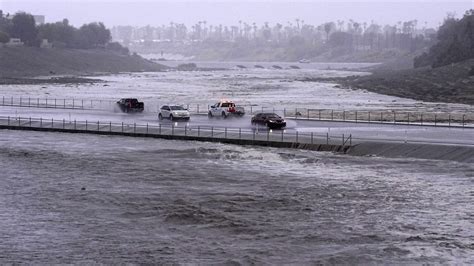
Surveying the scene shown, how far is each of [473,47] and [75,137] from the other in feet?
377

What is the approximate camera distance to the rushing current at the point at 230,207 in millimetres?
27312

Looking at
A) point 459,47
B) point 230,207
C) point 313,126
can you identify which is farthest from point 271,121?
point 459,47

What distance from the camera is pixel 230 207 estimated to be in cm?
3419

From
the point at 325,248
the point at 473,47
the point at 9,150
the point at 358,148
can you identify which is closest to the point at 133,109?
the point at 9,150

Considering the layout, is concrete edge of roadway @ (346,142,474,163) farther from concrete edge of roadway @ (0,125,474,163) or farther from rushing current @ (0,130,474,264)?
rushing current @ (0,130,474,264)

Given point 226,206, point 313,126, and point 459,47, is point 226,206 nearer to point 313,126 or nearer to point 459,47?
point 313,126

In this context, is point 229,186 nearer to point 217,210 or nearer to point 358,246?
point 217,210

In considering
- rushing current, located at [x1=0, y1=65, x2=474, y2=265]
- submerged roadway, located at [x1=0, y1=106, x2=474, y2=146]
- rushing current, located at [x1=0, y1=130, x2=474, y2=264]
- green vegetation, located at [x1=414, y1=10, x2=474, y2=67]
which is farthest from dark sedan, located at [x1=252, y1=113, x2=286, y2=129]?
green vegetation, located at [x1=414, y1=10, x2=474, y2=67]

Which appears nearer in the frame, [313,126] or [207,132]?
[207,132]

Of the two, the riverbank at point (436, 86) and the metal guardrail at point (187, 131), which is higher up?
the riverbank at point (436, 86)

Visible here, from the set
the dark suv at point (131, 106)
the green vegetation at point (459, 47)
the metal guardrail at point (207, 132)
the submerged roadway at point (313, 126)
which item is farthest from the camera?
the green vegetation at point (459, 47)

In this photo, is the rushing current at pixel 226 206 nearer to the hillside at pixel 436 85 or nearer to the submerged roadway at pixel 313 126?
the submerged roadway at pixel 313 126

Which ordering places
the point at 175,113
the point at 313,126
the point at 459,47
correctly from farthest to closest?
the point at 459,47 < the point at 175,113 < the point at 313,126

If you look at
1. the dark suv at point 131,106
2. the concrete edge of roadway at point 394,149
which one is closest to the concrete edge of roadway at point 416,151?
the concrete edge of roadway at point 394,149
